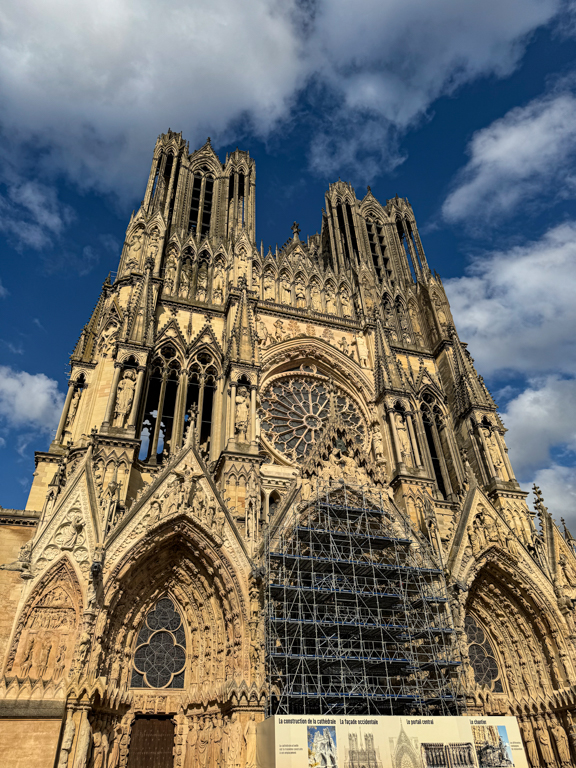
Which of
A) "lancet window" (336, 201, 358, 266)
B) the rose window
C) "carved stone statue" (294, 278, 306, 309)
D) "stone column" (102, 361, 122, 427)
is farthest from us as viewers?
"lancet window" (336, 201, 358, 266)

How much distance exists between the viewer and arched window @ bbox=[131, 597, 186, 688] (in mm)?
13492

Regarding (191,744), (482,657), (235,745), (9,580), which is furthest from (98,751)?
(482,657)

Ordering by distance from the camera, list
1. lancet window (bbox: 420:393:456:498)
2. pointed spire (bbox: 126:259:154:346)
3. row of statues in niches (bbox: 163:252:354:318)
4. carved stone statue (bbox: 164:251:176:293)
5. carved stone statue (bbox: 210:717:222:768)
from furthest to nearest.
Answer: row of statues in niches (bbox: 163:252:354:318) → carved stone statue (bbox: 164:251:176:293) → lancet window (bbox: 420:393:456:498) → pointed spire (bbox: 126:259:154:346) → carved stone statue (bbox: 210:717:222:768)

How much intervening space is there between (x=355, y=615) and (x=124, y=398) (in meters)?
9.31

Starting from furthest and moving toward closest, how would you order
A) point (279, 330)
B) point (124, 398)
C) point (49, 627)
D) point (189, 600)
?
point (279, 330) → point (124, 398) → point (189, 600) → point (49, 627)

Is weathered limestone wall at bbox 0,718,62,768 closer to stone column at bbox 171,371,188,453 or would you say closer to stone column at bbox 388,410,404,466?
stone column at bbox 171,371,188,453

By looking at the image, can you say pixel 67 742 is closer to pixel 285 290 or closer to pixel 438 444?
pixel 438 444

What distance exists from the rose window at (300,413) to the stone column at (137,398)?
15.3 ft

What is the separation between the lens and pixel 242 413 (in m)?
18.0

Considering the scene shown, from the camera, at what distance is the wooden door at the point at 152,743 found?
41.5ft

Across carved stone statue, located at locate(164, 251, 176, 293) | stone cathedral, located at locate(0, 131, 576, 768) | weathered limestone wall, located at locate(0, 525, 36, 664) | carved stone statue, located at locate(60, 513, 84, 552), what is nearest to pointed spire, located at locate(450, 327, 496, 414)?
stone cathedral, located at locate(0, 131, 576, 768)

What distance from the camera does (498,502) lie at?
19.5 m

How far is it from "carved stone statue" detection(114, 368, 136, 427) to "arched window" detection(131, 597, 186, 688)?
17.4ft

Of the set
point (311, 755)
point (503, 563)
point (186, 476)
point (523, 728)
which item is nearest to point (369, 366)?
point (503, 563)
